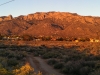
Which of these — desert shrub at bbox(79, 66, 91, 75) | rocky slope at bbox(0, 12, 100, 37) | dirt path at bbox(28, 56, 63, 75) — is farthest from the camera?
rocky slope at bbox(0, 12, 100, 37)

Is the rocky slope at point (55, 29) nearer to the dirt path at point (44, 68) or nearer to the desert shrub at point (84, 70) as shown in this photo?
the dirt path at point (44, 68)

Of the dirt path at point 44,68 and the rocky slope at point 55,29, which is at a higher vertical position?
the dirt path at point 44,68

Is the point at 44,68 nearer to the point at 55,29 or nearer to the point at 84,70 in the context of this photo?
the point at 84,70

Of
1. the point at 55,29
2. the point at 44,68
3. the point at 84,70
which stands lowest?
the point at 55,29

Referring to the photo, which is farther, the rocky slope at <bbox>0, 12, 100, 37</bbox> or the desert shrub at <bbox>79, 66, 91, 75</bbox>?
the rocky slope at <bbox>0, 12, 100, 37</bbox>

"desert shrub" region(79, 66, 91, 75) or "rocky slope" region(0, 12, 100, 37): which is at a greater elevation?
"desert shrub" region(79, 66, 91, 75)

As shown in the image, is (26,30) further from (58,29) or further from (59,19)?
(59,19)

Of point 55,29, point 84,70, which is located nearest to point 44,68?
point 84,70

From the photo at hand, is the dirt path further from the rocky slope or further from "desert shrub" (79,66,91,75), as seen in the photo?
the rocky slope

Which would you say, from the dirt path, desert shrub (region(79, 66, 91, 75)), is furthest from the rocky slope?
desert shrub (region(79, 66, 91, 75))

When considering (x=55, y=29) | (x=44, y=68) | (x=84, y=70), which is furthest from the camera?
(x=55, y=29)

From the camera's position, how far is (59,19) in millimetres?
197375

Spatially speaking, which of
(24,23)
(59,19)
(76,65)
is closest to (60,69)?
(76,65)

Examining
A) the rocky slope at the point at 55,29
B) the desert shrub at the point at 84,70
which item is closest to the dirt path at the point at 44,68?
the desert shrub at the point at 84,70
